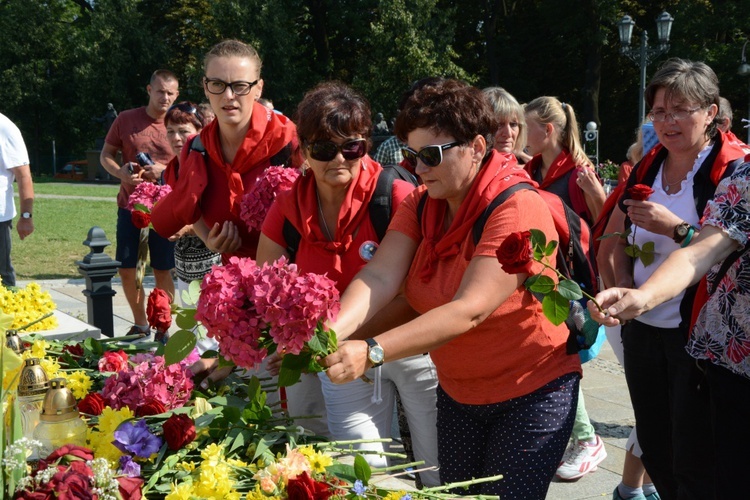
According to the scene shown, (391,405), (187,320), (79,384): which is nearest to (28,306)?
(79,384)

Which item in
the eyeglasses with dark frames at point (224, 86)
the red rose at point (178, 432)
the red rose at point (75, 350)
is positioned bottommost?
the red rose at point (75, 350)

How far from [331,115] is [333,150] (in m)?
0.13

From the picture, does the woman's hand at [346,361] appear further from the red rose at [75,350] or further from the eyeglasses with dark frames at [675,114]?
the eyeglasses with dark frames at [675,114]

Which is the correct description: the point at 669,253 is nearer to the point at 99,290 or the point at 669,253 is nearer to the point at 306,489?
the point at 306,489

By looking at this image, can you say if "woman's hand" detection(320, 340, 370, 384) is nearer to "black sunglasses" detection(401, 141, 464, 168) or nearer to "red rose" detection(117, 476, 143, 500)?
"red rose" detection(117, 476, 143, 500)

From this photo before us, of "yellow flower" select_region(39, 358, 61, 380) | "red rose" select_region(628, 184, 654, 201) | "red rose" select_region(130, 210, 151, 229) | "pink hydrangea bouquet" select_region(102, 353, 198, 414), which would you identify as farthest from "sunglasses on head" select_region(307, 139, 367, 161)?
"red rose" select_region(130, 210, 151, 229)

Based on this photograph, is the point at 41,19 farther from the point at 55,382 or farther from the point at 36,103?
the point at 55,382

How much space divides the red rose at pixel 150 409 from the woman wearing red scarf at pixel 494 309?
0.56 metres

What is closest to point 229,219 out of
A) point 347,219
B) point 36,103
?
point 347,219

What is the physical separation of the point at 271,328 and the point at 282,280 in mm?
119

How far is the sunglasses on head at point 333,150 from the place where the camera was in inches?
119

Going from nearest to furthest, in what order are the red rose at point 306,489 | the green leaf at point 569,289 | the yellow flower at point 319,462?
the red rose at point 306,489 < the yellow flower at point 319,462 < the green leaf at point 569,289

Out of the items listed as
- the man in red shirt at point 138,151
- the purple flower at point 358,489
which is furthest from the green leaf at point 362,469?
the man in red shirt at point 138,151

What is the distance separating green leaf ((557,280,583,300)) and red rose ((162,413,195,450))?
101cm
